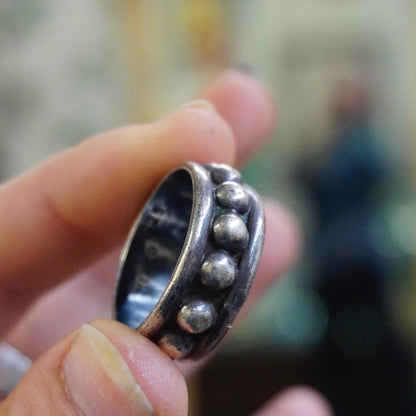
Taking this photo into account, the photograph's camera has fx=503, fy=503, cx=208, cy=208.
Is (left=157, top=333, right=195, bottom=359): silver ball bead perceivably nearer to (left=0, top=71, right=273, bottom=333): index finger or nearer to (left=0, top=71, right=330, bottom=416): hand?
(left=0, top=71, right=330, bottom=416): hand

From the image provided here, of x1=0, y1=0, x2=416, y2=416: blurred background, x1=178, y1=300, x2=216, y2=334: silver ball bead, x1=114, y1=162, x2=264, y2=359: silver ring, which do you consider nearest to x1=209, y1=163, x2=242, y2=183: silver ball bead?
x1=114, y1=162, x2=264, y2=359: silver ring

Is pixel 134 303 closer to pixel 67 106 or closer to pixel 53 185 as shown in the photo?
pixel 53 185

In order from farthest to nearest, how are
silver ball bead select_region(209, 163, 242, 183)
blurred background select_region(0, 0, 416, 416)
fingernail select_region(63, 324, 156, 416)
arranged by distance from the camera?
1. blurred background select_region(0, 0, 416, 416)
2. silver ball bead select_region(209, 163, 242, 183)
3. fingernail select_region(63, 324, 156, 416)

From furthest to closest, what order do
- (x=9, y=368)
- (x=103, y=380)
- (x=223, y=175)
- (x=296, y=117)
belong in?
(x=296, y=117)
(x=9, y=368)
(x=223, y=175)
(x=103, y=380)

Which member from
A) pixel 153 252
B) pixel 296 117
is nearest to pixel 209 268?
pixel 153 252

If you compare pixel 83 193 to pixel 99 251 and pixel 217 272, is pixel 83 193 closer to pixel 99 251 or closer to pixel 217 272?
pixel 99 251

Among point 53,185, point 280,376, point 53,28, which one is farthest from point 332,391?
point 53,28
